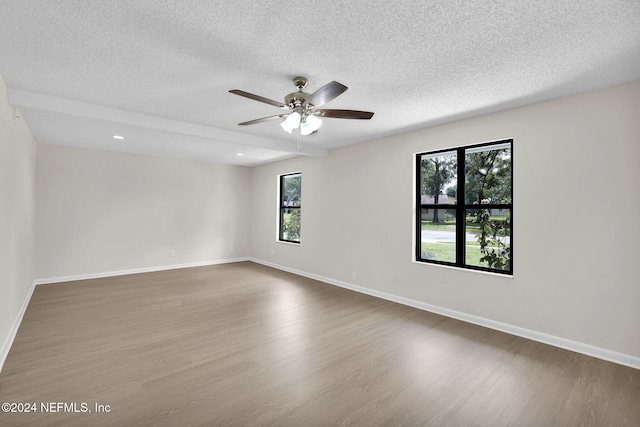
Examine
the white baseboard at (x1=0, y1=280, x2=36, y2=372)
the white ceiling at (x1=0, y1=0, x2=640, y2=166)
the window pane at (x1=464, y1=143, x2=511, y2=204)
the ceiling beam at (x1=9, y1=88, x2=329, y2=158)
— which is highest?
the white ceiling at (x1=0, y1=0, x2=640, y2=166)

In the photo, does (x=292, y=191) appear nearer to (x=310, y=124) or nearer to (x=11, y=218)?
(x=310, y=124)

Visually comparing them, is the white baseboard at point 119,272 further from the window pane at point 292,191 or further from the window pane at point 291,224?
the window pane at point 292,191

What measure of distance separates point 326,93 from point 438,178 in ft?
7.99

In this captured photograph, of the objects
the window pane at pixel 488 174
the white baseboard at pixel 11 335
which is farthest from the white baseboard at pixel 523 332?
the white baseboard at pixel 11 335

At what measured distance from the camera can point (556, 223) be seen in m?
2.82

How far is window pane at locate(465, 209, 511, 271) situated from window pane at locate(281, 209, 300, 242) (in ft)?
11.3

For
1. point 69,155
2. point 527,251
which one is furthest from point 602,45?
point 69,155

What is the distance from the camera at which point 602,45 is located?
6.33 ft

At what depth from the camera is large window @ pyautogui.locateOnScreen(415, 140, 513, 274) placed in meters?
3.29

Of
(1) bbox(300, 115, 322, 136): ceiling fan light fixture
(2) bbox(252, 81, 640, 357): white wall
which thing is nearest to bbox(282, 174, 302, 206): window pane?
(2) bbox(252, 81, 640, 357): white wall

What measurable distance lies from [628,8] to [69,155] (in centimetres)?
689

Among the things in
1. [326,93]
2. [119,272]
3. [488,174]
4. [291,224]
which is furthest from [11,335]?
[488,174]

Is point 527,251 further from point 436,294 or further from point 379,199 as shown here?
point 379,199

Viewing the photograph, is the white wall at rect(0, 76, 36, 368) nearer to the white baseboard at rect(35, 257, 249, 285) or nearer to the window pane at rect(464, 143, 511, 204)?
the white baseboard at rect(35, 257, 249, 285)
